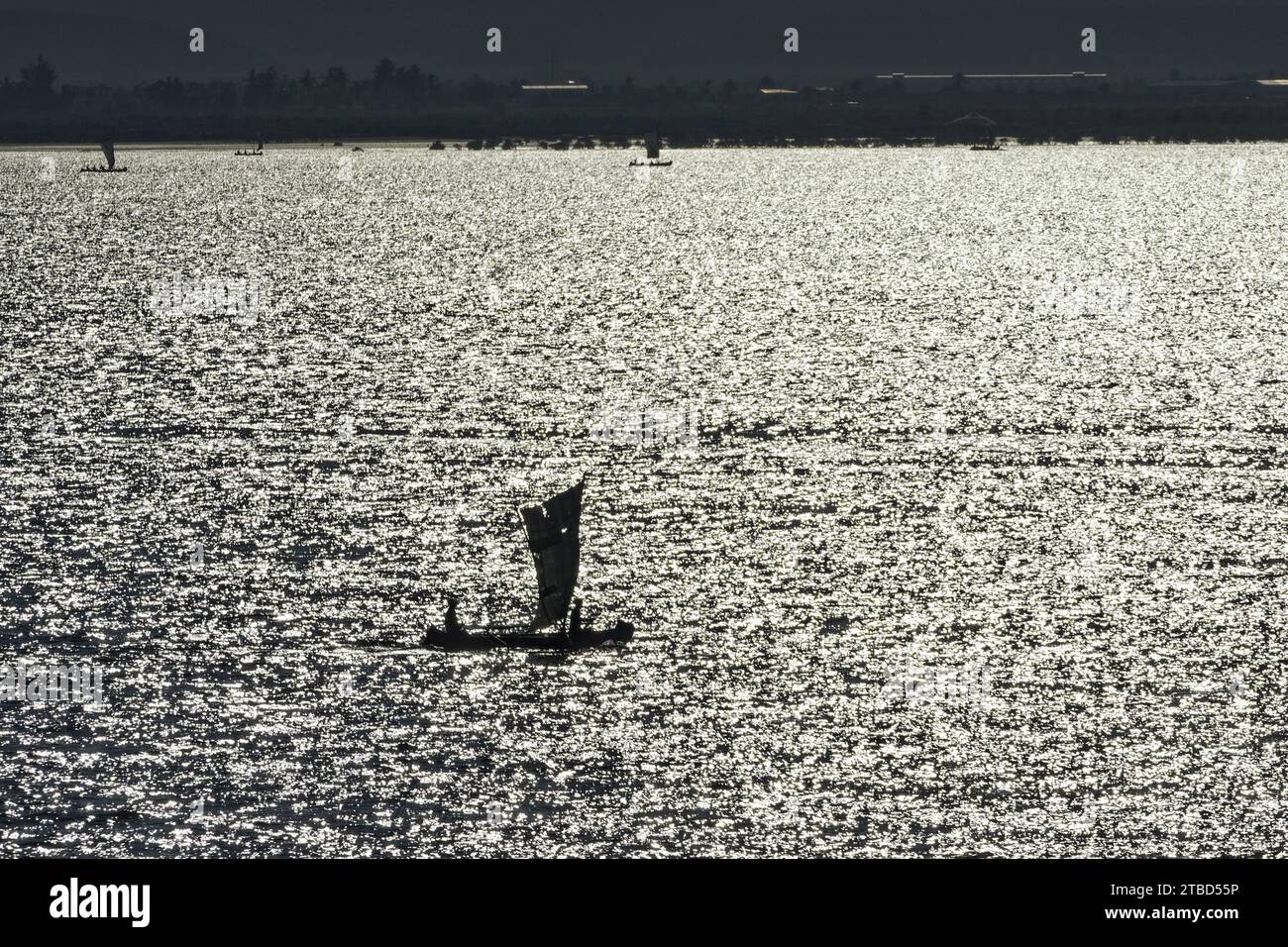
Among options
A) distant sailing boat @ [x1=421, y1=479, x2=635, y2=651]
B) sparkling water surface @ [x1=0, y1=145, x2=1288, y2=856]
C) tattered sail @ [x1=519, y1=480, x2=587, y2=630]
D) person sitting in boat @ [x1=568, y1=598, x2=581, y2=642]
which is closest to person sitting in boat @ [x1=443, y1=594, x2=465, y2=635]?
distant sailing boat @ [x1=421, y1=479, x2=635, y2=651]

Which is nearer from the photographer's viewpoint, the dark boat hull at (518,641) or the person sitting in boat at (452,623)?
the dark boat hull at (518,641)

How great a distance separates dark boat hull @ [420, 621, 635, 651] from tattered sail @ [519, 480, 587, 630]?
1536 mm

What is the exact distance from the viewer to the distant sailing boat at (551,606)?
54062mm

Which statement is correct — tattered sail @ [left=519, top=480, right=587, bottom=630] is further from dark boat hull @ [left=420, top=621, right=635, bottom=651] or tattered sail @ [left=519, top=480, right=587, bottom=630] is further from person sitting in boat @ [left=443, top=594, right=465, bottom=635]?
person sitting in boat @ [left=443, top=594, right=465, bottom=635]

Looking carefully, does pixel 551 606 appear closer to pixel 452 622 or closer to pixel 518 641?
pixel 518 641

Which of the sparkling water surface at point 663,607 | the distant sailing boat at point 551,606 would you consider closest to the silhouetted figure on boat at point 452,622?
the distant sailing boat at point 551,606

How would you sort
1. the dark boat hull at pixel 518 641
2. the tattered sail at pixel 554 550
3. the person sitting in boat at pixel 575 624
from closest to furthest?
the dark boat hull at pixel 518 641
the person sitting in boat at pixel 575 624
the tattered sail at pixel 554 550

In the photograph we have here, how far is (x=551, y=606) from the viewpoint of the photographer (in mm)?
56812

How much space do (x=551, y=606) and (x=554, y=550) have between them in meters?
2.59

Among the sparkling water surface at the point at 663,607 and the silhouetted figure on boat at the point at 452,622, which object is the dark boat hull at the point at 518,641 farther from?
the sparkling water surface at the point at 663,607
